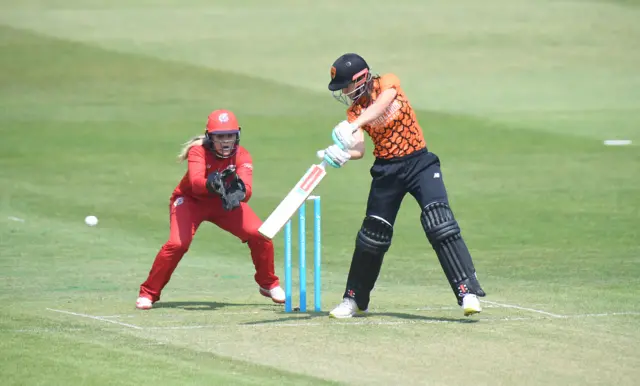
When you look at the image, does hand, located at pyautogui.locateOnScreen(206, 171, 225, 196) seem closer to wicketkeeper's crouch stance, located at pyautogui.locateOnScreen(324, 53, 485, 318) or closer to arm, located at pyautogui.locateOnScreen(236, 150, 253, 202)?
arm, located at pyautogui.locateOnScreen(236, 150, 253, 202)

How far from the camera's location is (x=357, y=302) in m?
9.43

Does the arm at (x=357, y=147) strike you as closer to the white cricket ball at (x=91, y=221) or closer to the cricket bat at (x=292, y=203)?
the cricket bat at (x=292, y=203)

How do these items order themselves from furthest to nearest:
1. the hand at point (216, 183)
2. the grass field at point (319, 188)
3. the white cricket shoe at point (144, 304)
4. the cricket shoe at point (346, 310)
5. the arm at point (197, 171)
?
the white cricket shoe at point (144, 304) < the arm at point (197, 171) < the hand at point (216, 183) < the cricket shoe at point (346, 310) < the grass field at point (319, 188)

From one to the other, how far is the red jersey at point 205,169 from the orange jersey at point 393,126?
3.76 feet

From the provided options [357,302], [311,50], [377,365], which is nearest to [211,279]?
[357,302]

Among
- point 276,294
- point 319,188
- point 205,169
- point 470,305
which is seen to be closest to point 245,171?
point 205,169

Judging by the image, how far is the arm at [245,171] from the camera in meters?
9.84

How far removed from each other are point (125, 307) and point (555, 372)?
398 centimetres

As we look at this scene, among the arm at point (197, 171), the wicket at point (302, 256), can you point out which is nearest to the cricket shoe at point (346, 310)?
the wicket at point (302, 256)

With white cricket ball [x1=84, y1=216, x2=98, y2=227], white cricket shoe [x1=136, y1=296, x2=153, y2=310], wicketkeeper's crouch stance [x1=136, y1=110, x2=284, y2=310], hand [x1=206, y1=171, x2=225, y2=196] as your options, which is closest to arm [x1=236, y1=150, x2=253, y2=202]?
wicketkeeper's crouch stance [x1=136, y1=110, x2=284, y2=310]

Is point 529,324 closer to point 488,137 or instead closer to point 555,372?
point 555,372

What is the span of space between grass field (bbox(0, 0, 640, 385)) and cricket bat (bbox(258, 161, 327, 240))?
0.66 meters

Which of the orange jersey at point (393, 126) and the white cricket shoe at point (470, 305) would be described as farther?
the orange jersey at point (393, 126)

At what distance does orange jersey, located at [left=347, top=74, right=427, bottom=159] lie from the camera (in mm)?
9031
